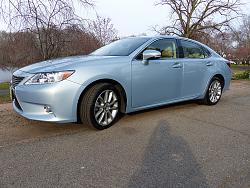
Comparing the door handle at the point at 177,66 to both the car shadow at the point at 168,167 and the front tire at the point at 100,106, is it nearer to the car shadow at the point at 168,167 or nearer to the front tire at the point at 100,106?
the front tire at the point at 100,106

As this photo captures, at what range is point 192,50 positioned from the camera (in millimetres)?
5824

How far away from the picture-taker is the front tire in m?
4.08

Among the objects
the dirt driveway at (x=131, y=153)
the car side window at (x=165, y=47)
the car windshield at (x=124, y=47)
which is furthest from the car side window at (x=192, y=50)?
the dirt driveway at (x=131, y=153)

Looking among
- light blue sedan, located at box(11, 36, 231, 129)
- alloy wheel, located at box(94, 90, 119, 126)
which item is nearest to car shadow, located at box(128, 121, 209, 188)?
alloy wheel, located at box(94, 90, 119, 126)

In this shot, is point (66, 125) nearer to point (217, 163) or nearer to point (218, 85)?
point (217, 163)

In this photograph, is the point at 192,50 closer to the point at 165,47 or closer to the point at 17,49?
the point at 165,47

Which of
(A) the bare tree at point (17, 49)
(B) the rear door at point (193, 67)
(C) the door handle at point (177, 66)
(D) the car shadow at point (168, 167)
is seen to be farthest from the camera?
(A) the bare tree at point (17, 49)

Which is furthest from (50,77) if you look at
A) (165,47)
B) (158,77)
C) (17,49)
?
(17,49)

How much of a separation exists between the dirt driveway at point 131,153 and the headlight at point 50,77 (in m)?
0.82

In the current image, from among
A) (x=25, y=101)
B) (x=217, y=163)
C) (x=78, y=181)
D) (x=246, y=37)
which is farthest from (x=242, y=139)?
(x=246, y=37)

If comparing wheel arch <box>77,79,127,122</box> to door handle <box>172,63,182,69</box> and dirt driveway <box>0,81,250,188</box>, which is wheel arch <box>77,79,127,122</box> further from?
door handle <box>172,63,182,69</box>

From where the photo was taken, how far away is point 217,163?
3.14 meters

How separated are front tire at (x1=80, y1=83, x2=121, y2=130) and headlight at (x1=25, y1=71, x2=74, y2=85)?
0.44 meters

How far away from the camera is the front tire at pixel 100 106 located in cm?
408
